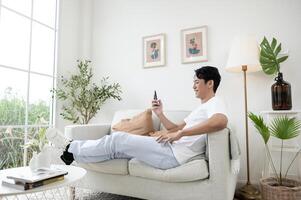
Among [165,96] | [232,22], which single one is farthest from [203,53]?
[165,96]

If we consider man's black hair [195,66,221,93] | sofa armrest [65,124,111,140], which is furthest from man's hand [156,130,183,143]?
sofa armrest [65,124,111,140]

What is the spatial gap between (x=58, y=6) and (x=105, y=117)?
1.59 meters

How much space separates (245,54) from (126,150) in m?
1.36

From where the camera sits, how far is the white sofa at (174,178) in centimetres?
147

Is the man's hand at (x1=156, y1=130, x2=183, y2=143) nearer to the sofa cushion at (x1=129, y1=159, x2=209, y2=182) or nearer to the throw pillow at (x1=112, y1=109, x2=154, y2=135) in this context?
the sofa cushion at (x1=129, y1=159, x2=209, y2=182)

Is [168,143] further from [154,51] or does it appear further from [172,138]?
[154,51]

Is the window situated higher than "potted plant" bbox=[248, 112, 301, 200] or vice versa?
the window

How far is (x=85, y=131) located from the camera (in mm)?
2129

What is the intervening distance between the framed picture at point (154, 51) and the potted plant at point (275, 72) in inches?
45.0

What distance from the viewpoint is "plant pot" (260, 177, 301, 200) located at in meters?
1.68

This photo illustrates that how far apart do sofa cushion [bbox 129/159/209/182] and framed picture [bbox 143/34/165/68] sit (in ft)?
4.94

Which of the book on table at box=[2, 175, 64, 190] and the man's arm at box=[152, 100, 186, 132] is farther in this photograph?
the man's arm at box=[152, 100, 186, 132]

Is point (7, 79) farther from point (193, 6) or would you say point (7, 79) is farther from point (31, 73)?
point (193, 6)

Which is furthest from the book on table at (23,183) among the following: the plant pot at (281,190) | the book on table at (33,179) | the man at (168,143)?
the plant pot at (281,190)
